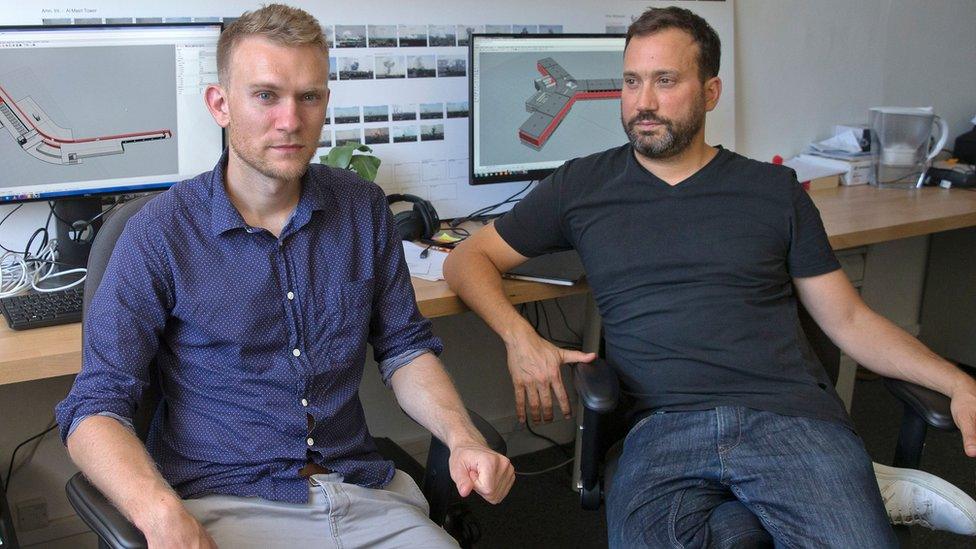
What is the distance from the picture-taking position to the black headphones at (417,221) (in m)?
2.30

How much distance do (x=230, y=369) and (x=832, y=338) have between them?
3.97 ft

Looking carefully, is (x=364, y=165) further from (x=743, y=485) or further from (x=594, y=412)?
(x=743, y=485)

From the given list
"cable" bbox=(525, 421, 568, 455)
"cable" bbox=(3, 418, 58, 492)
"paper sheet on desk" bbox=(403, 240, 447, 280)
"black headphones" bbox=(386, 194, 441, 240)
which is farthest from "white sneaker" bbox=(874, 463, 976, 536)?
"cable" bbox=(3, 418, 58, 492)

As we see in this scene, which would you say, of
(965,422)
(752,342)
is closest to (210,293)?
(752,342)

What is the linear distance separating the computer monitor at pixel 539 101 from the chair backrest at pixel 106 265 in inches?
43.1

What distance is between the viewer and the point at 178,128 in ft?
6.79

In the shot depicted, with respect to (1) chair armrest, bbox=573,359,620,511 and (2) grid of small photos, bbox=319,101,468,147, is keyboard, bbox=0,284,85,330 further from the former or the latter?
(1) chair armrest, bbox=573,359,620,511

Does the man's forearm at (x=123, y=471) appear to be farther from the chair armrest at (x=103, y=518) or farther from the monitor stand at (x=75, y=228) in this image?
the monitor stand at (x=75, y=228)

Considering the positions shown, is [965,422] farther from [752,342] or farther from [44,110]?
[44,110]

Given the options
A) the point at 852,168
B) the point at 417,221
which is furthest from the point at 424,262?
the point at 852,168

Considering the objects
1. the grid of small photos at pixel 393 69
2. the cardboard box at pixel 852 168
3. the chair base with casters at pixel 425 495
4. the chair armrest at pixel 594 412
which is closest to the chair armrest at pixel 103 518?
the chair base with casters at pixel 425 495

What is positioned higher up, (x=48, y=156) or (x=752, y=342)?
(x=48, y=156)

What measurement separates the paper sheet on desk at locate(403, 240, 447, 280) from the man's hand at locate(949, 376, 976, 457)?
1.04 meters

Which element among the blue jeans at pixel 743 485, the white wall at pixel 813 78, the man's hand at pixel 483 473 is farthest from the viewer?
the white wall at pixel 813 78
